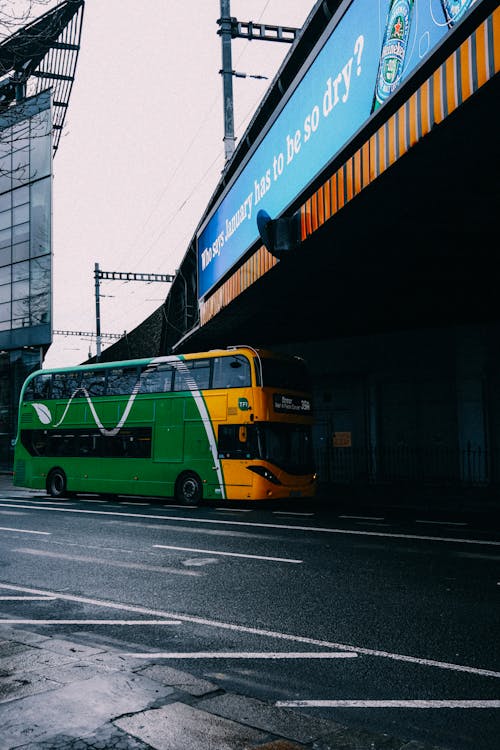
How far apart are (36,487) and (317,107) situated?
16285 millimetres

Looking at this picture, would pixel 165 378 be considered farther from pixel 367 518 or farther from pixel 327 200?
pixel 327 200

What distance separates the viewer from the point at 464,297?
18.2 metres

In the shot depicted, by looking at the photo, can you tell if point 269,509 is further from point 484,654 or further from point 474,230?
point 484,654

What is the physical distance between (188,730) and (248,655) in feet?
6.07

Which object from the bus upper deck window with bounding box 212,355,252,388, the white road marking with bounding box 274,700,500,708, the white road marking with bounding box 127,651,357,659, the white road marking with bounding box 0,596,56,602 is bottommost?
the white road marking with bounding box 0,596,56,602

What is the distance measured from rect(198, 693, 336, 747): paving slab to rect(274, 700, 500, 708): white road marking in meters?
0.20

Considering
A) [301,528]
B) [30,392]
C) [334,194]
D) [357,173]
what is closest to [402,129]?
[357,173]

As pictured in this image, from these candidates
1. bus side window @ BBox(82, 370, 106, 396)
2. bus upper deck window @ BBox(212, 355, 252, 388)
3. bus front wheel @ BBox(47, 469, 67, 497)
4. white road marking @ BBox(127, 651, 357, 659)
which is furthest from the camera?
bus front wheel @ BBox(47, 469, 67, 497)

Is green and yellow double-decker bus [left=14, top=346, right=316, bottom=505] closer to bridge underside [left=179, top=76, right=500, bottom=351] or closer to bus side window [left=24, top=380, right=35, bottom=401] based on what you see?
bus side window [left=24, top=380, right=35, bottom=401]

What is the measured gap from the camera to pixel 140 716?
3854mm

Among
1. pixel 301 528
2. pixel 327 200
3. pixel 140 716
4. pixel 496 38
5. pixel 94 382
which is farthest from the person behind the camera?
pixel 94 382

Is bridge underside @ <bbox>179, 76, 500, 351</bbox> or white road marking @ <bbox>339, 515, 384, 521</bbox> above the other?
bridge underside @ <bbox>179, 76, 500, 351</bbox>

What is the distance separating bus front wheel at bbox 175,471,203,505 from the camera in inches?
707

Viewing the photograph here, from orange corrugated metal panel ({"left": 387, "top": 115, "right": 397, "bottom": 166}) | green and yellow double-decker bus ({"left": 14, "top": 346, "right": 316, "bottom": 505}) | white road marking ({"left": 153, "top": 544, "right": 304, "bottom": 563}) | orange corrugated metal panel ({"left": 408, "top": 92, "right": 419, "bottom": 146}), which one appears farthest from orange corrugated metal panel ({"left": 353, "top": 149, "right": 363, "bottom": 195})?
green and yellow double-decker bus ({"left": 14, "top": 346, "right": 316, "bottom": 505})
